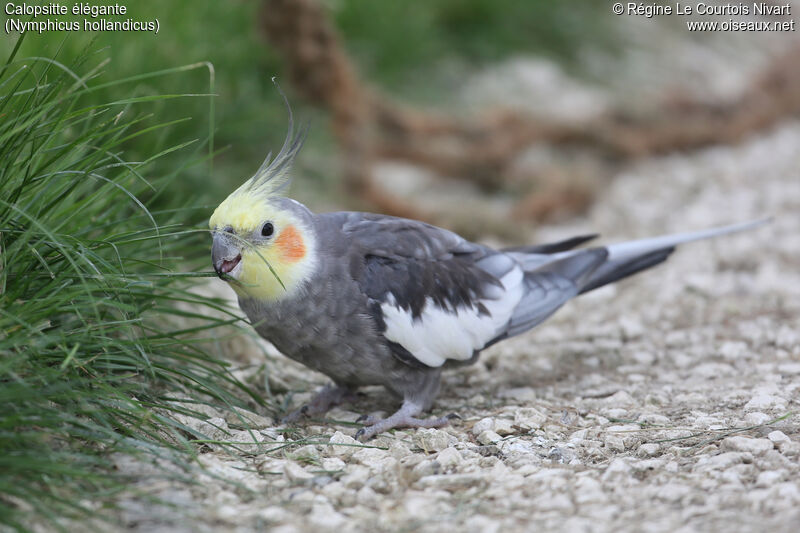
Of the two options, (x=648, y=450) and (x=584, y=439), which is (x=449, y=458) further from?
(x=648, y=450)

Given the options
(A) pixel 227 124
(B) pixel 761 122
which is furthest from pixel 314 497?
(B) pixel 761 122

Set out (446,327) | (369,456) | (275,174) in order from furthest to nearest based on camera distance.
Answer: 1. (446,327)
2. (275,174)
3. (369,456)

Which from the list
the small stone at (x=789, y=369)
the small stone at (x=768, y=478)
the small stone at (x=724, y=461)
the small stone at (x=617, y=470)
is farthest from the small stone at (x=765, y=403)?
the small stone at (x=617, y=470)

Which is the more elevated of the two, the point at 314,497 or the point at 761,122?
the point at 761,122

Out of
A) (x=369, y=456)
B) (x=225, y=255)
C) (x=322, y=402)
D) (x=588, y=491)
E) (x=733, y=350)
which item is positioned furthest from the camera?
(x=733, y=350)

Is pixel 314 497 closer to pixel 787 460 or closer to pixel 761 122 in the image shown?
pixel 787 460

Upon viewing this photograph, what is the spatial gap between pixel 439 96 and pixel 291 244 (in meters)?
5.44

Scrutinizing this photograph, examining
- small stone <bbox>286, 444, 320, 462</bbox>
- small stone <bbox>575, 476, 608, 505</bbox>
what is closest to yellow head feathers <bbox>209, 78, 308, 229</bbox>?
small stone <bbox>286, 444, 320, 462</bbox>

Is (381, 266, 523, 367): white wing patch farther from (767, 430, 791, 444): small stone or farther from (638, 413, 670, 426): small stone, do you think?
(767, 430, 791, 444): small stone

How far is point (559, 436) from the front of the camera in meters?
3.15

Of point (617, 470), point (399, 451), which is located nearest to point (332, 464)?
point (399, 451)

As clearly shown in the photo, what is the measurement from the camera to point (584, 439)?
3096mm

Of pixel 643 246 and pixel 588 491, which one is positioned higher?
pixel 643 246

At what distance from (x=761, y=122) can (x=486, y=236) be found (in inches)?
156
